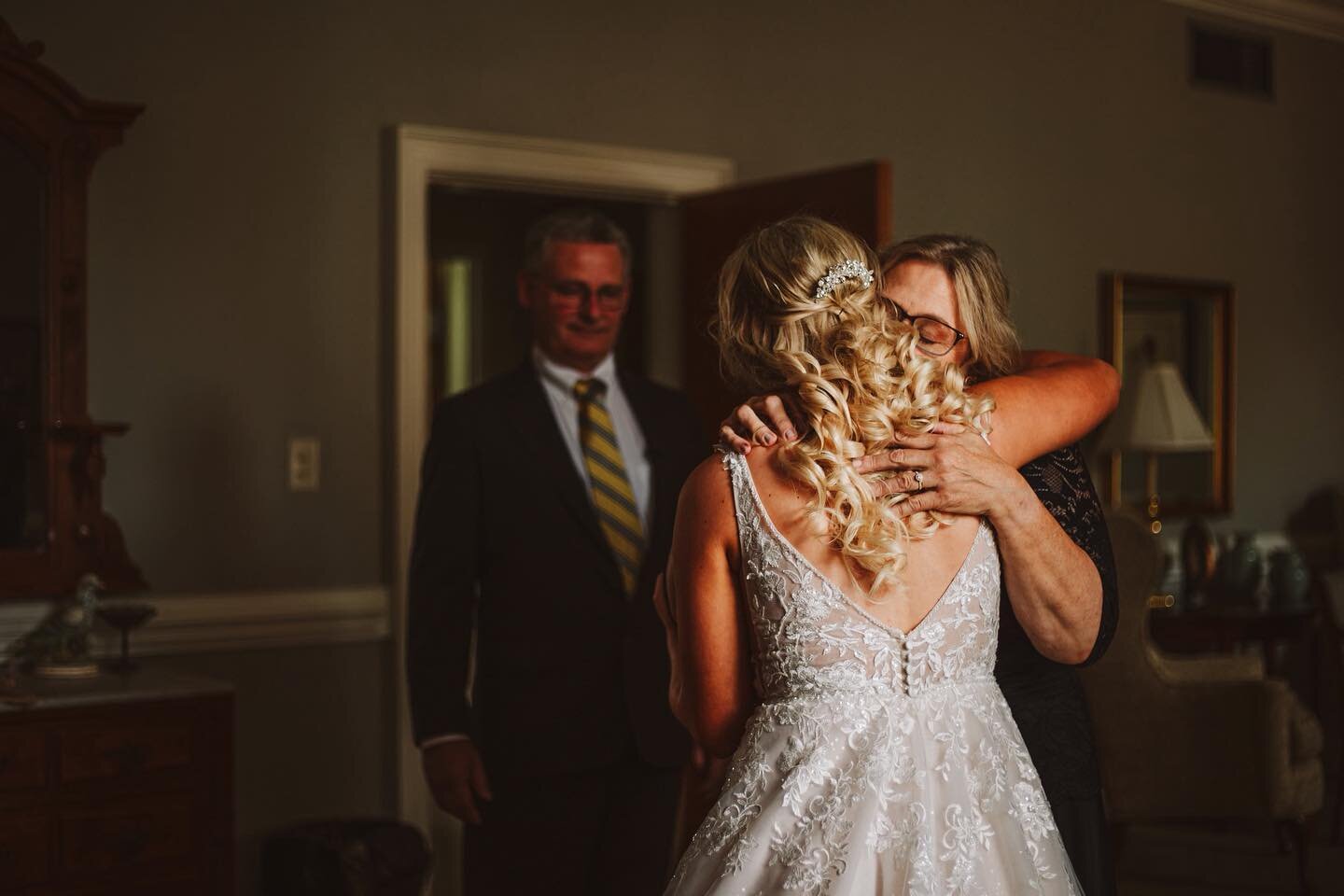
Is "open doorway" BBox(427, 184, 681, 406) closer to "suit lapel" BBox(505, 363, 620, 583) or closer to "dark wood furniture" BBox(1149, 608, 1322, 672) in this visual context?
"dark wood furniture" BBox(1149, 608, 1322, 672)

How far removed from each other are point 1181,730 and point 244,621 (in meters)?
2.71

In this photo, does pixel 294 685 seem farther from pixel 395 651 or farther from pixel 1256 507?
pixel 1256 507

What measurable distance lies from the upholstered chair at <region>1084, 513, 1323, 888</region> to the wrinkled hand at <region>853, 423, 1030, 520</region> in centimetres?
279

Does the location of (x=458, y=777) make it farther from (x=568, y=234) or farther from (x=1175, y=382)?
(x=1175, y=382)

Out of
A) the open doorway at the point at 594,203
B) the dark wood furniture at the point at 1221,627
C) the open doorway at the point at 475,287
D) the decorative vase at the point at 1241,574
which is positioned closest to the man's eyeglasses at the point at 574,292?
the open doorway at the point at 594,203

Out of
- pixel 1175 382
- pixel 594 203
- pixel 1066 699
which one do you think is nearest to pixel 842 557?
pixel 1066 699

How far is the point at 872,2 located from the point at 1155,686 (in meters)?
2.46

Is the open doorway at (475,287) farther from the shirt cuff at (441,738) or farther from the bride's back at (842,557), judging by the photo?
the bride's back at (842,557)

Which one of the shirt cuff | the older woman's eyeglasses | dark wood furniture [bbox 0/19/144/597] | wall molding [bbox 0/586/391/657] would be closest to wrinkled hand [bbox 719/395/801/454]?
the older woman's eyeglasses

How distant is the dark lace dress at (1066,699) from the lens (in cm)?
200

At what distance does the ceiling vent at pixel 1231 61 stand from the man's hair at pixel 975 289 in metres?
4.78

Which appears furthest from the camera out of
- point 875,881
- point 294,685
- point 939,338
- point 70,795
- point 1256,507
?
point 1256,507

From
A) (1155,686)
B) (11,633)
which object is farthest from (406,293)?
(1155,686)

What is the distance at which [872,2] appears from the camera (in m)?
5.15
